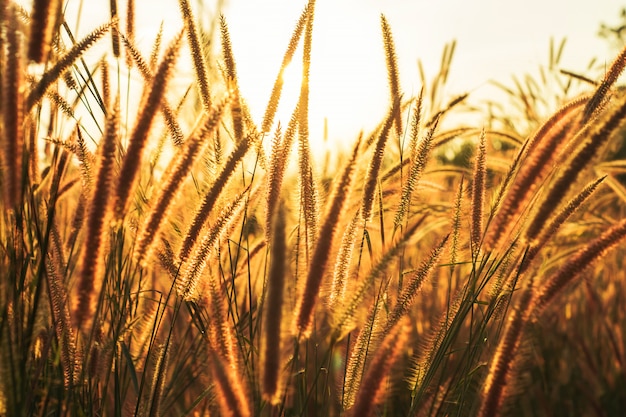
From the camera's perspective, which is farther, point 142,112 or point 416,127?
point 416,127

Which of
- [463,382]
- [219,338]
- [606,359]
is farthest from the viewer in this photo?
[606,359]

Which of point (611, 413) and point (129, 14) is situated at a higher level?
point (129, 14)

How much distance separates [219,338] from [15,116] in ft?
1.80

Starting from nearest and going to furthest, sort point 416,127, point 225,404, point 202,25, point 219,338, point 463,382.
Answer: point 225,404, point 219,338, point 463,382, point 416,127, point 202,25

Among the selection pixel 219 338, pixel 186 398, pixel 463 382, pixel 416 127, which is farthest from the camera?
pixel 186 398

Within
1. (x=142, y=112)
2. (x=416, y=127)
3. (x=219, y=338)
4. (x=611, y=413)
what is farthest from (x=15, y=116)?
(x=611, y=413)

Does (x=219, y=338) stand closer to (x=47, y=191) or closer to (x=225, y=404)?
(x=225, y=404)

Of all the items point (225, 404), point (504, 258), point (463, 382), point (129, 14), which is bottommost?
point (225, 404)

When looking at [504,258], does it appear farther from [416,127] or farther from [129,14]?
[129,14]

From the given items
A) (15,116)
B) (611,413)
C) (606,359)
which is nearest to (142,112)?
(15,116)

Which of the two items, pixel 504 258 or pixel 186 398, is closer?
pixel 504 258

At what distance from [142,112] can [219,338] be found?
0.46 meters

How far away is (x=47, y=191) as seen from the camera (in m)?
2.12

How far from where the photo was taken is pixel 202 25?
2070 mm
